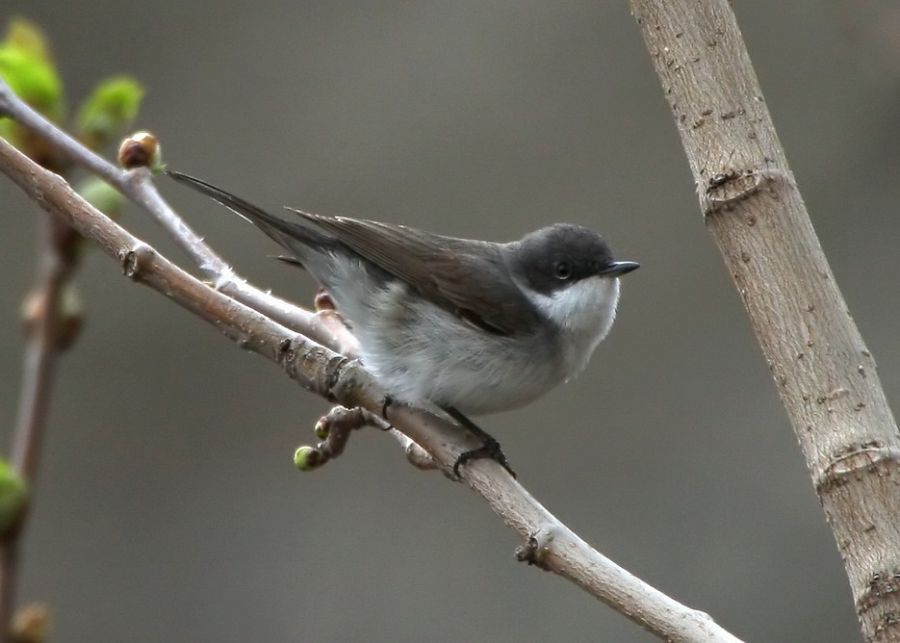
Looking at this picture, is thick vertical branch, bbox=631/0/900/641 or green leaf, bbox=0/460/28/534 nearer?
thick vertical branch, bbox=631/0/900/641

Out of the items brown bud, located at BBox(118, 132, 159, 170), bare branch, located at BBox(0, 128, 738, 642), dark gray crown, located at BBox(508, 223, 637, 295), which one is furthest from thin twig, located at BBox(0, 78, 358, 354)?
dark gray crown, located at BBox(508, 223, 637, 295)

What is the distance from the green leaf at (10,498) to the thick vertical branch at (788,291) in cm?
116

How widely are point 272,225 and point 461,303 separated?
0.57 m

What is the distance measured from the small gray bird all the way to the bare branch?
411mm

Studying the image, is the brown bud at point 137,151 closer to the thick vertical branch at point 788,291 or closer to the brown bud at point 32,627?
the brown bud at point 32,627

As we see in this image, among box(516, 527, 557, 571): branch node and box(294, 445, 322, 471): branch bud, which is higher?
box(294, 445, 322, 471): branch bud

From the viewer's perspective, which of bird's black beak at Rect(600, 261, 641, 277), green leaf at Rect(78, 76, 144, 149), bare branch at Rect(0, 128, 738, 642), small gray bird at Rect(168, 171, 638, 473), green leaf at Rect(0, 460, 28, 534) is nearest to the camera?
bare branch at Rect(0, 128, 738, 642)

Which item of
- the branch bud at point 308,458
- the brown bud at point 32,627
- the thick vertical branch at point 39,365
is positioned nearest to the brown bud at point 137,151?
the thick vertical branch at point 39,365

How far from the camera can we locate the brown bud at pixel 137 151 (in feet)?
7.39

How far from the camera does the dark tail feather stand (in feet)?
8.07

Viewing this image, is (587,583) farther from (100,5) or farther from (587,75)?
(100,5)

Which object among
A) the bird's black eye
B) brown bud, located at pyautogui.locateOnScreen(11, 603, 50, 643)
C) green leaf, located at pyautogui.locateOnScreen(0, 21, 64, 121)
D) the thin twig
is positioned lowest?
brown bud, located at pyautogui.locateOnScreen(11, 603, 50, 643)

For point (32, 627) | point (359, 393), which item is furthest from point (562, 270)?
point (32, 627)

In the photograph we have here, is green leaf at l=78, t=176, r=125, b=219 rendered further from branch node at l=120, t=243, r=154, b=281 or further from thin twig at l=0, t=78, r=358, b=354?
branch node at l=120, t=243, r=154, b=281
